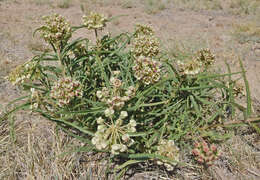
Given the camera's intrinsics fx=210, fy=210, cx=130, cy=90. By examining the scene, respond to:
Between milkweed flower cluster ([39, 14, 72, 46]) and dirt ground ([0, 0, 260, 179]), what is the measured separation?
18.0 inches

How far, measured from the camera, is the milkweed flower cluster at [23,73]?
1.16m

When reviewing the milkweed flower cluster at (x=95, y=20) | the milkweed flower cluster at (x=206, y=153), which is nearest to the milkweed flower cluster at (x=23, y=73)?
the milkweed flower cluster at (x=95, y=20)

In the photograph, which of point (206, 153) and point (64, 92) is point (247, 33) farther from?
point (64, 92)

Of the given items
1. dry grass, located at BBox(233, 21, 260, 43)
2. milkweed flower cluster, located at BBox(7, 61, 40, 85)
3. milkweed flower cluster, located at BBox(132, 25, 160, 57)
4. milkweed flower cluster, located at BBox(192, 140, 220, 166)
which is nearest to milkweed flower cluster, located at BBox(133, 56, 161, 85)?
milkweed flower cluster, located at BBox(132, 25, 160, 57)

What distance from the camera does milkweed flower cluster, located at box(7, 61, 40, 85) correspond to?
1.16 metres

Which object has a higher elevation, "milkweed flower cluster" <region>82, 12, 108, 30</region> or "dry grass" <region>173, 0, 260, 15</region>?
"dry grass" <region>173, 0, 260, 15</region>

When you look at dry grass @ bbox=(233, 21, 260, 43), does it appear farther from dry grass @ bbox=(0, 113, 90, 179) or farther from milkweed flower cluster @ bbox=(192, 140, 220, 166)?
dry grass @ bbox=(0, 113, 90, 179)

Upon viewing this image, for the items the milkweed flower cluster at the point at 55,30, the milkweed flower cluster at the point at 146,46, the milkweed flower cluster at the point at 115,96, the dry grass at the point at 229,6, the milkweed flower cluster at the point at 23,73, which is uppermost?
the dry grass at the point at 229,6

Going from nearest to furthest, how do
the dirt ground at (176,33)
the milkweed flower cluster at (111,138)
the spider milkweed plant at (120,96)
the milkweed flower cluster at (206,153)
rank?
the milkweed flower cluster at (111,138) < the spider milkweed plant at (120,96) < the milkweed flower cluster at (206,153) < the dirt ground at (176,33)

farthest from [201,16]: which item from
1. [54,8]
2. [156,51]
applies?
[156,51]

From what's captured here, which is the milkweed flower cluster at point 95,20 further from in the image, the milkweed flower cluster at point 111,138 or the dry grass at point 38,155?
the dry grass at point 38,155

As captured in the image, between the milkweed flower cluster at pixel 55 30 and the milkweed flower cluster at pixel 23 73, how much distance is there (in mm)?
204

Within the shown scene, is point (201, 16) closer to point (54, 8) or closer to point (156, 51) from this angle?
point (54, 8)

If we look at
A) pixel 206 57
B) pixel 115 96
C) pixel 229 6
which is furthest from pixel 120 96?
pixel 229 6
